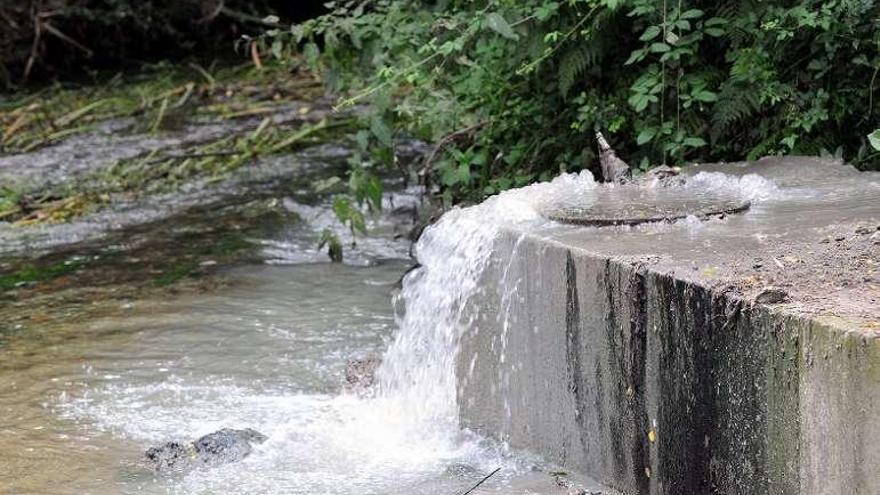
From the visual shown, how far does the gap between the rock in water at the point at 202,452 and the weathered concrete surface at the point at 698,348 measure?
918mm

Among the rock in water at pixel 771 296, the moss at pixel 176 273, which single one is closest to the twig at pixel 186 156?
the moss at pixel 176 273

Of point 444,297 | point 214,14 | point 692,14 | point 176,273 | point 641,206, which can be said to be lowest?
point 176,273

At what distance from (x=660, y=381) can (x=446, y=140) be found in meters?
3.47

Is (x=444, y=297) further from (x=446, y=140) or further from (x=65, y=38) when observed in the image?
(x=65, y=38)

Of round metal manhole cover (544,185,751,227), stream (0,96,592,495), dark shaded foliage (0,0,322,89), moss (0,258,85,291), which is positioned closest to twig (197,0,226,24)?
dark shaded foliage (0,0,322,89)

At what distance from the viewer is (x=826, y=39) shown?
5.59 metres

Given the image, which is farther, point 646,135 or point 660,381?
point 646,135

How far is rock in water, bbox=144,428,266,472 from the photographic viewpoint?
480 centimetres

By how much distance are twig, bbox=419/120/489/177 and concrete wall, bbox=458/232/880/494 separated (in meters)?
2.33

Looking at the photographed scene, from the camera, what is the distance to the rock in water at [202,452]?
4805 millimetres

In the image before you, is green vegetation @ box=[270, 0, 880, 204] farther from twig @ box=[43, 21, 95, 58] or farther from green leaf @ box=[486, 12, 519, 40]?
twig @ box=[43, 21, 95, 58]

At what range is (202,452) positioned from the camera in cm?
487

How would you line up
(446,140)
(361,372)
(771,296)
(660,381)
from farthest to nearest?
(446,140) → (361,372) → (660,381) → (771,296)

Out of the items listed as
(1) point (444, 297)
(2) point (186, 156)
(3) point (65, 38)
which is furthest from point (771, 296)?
(3) point (65, 38)
